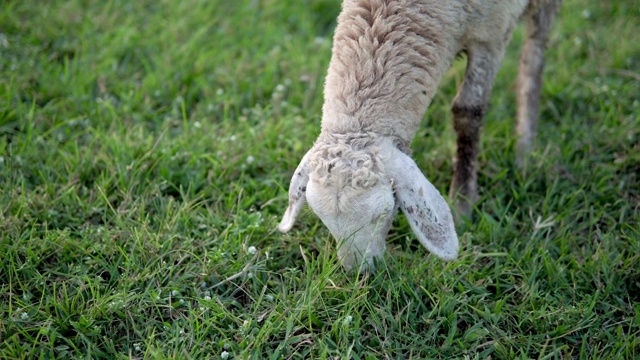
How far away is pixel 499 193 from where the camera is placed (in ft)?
13.8

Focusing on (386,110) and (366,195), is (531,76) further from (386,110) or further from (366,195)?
(366,195)

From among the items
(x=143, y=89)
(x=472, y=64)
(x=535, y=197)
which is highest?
(x=472, y=64)

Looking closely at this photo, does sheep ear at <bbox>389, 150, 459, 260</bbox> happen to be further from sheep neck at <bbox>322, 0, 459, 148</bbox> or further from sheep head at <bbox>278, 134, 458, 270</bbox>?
sheep neck at <bbox>322, 0, 459, 148</bbox>

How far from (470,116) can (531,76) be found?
1.01m

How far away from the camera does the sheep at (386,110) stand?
3066 millimetres

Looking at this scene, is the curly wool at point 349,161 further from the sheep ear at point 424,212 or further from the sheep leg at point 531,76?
the sheep leg at point 531,76

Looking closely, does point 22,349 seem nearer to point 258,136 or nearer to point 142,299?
point 142,299

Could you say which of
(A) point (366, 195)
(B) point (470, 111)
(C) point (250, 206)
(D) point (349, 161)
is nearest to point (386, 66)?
(D) point (349, 161)

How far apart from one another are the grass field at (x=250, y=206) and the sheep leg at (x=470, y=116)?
19 centimetres

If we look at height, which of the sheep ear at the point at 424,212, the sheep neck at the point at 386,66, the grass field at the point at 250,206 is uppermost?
the sheep neck at the point at 386,66

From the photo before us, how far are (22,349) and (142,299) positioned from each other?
22.7 inches

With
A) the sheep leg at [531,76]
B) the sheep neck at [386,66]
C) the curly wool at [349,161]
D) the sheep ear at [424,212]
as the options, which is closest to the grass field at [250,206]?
the sheep leg at [531,76]

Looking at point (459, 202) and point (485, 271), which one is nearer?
point (485, 271)

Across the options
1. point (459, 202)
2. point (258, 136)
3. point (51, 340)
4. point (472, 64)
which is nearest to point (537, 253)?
point (459, 202)
